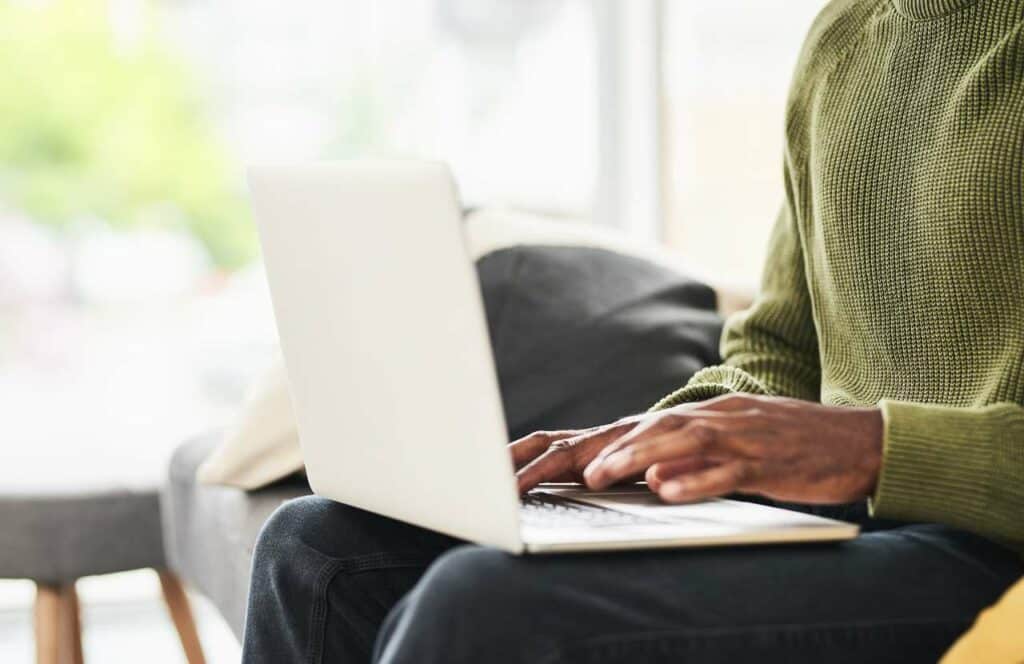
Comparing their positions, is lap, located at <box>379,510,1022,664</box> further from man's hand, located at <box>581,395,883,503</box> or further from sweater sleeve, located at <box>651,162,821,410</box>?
sweater sleeve, located at <box>651,162,821,410</box>

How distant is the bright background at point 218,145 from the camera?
10.0ft

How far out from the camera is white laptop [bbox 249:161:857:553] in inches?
31.6

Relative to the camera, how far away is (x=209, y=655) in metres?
2.68

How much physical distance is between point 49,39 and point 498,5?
1040mm

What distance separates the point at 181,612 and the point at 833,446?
158cm

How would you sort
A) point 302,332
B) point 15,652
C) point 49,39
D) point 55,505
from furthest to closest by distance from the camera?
1. point 49,39
2. point 15,652
3. point 55,505
4. point 302,332

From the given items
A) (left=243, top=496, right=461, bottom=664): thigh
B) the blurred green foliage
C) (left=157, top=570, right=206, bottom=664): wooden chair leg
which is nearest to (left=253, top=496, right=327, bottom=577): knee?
(left=243, top=496, right=461, bottom=664): thigh

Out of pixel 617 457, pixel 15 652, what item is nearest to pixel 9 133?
pixel 15 652

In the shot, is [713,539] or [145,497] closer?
[713,539]

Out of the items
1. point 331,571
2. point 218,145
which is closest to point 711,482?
point 331,571

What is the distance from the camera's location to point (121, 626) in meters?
2.93

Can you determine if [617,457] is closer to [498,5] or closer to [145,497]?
[145,497]

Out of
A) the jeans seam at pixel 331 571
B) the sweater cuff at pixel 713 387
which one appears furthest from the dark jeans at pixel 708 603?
Result: the sweater cuff at pixel 713 387

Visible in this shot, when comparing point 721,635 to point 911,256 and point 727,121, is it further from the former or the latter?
point 727,121
